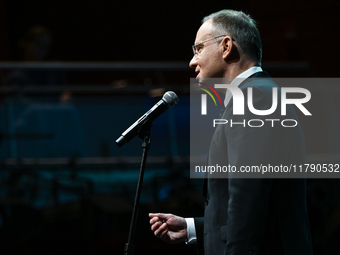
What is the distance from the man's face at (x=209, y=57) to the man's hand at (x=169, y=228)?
0.52m

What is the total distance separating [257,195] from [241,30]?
622 millimetres

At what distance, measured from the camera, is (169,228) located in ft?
4.93

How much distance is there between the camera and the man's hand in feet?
4.84

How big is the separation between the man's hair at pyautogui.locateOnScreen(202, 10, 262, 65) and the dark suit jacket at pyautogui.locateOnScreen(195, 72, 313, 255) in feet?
0.59

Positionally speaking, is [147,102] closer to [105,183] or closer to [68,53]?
[105,183]

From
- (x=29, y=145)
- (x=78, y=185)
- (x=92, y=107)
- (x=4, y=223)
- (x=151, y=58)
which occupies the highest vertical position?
(x=151, y=58)

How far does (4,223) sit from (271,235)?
2.17 m

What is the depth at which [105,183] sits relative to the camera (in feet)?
9.49

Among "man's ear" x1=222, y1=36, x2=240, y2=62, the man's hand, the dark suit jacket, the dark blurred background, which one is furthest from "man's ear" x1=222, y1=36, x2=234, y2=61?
the dark blurred background

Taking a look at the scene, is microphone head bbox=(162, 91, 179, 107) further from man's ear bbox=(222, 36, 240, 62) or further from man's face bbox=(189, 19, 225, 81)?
man's ear bbox=(222, 36, 240, 62)

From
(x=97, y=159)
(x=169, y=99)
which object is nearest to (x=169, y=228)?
(x=169, y=99)

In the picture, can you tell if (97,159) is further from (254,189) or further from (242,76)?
(254,189)

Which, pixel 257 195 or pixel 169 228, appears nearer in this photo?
pixel 257 195

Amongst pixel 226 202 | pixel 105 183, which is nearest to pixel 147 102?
pixel 105 183
